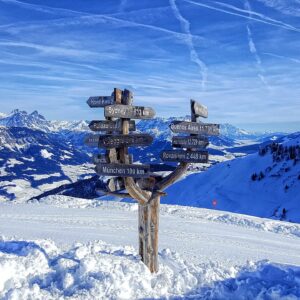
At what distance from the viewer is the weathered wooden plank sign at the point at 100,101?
32.3 ft

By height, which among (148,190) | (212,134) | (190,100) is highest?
(190,100)

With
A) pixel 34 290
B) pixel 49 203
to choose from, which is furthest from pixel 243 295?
pixel 49 203

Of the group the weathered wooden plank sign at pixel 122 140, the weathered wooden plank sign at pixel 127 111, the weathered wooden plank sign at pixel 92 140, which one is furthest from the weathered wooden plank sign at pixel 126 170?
the weathered wooden plank sign at pixel 127 111

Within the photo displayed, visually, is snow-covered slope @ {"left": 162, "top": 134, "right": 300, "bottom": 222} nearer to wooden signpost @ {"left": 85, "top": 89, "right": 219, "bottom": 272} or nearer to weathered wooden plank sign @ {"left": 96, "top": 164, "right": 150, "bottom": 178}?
wooden signpost @ {"left": 85, "top": 89, "right": 219, "bottom": 272}

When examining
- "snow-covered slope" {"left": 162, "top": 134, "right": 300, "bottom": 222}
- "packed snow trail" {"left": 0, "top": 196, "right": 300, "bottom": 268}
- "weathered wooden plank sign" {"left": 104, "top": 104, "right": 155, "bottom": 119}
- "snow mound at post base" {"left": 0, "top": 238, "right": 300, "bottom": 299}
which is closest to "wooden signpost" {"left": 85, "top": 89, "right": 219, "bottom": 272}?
"weathered wooden plank sign" {"left": 104, "top": 104, "right": 155, "bottom": 119}

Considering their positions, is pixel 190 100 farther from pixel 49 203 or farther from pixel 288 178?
pixel 288 178

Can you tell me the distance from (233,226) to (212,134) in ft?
37.5

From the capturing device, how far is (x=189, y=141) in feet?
33.9

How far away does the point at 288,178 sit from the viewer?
83125 mm

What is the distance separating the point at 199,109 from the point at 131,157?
2089 millimetres

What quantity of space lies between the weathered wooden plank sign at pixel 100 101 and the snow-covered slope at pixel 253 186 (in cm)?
5677

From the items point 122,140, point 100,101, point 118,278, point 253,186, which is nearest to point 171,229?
point 118,278

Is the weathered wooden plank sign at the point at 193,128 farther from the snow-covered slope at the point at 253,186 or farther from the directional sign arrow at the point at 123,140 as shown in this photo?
the snow-covered slope at the point at 253,186

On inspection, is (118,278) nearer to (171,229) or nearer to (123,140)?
(123,140)
